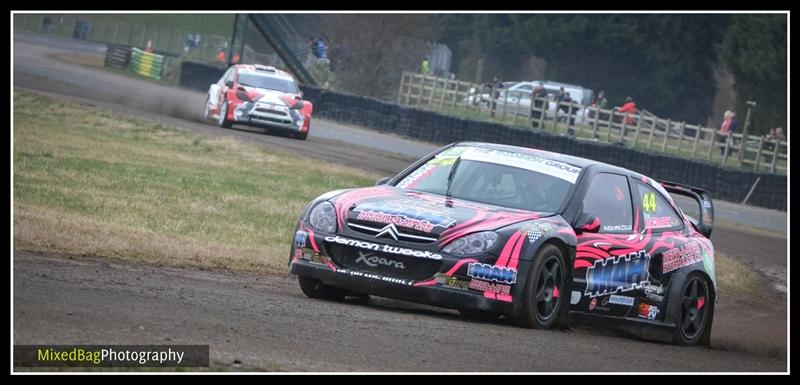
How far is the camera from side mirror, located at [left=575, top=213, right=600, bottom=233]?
910cm

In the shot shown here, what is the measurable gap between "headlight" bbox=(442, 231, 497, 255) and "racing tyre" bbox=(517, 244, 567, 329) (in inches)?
13.3

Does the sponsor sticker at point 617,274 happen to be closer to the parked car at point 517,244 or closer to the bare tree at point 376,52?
the parked car at point 517,244

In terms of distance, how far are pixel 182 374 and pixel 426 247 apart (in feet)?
10.7

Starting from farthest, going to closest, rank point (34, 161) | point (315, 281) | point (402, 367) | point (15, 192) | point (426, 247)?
point (34, 161) → point (15, 192) → point (315, 281) → point (426, 247) → point (402, 367)

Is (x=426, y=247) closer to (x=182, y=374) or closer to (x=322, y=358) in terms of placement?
(x=322, y=358)

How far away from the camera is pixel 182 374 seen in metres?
5.41

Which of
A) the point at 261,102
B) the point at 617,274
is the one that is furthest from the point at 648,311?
the point at 261,102

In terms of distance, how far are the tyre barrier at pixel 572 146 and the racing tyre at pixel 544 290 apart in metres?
23.0

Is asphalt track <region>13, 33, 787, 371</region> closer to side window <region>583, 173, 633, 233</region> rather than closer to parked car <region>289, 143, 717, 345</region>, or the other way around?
parked car <region>289, 143, 717, 345</region>

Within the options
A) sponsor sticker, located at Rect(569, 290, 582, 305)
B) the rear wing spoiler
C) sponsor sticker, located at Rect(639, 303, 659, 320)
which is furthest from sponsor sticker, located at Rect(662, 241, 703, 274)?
sponsor sticker, located at Rect(569, 290, 582, 305)

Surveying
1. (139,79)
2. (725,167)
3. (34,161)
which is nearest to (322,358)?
(34,161)

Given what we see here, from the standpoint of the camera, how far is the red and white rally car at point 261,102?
2897cm

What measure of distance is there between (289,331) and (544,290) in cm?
247

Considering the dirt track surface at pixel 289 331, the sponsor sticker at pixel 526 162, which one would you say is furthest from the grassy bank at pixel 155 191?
the sponsor sticker at pixel 526 162
